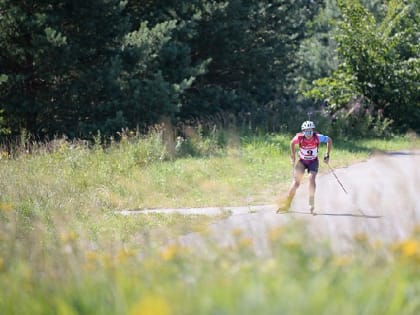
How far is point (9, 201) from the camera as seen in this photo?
38.9ft

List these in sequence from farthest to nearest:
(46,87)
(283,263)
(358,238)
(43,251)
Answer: (46,87), (43,251), (358,238), (283,263)

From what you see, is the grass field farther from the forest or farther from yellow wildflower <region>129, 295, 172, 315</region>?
the forest

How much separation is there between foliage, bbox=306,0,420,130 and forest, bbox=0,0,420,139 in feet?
0.14

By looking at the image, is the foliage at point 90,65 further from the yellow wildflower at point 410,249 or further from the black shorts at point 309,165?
the yellow wildflower at point 410,249

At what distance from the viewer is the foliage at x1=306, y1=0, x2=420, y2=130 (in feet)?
96.1

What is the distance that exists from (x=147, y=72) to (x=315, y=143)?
13.7 metres

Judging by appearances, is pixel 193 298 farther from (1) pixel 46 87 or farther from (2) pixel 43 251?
(1) pixel 46 87

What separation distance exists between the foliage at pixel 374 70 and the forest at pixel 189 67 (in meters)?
0.04

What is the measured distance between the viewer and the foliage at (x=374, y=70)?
2928cm

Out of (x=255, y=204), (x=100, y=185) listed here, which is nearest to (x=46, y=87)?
(x=100, y=185)

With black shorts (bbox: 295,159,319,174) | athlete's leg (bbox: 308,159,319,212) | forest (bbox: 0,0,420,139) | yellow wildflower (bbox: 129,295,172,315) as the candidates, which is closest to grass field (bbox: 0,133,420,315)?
yellow wildflower (bbox: 129,295,172,315)

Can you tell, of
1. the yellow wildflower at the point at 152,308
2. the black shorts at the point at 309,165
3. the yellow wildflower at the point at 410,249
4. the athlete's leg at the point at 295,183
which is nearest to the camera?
the yellow wildflower at the point at 152,308

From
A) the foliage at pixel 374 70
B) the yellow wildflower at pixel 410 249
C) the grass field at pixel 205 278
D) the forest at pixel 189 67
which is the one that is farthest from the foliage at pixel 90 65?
the yellow wildflower at pixel 410 249

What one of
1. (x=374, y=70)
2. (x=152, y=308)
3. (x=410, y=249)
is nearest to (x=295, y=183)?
(x=410, y=249)
